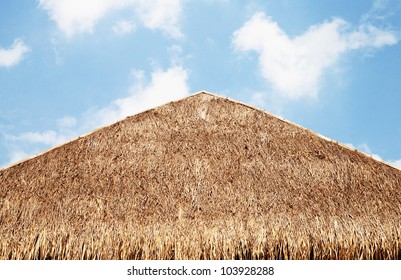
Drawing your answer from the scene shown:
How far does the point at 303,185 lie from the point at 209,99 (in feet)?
9.40

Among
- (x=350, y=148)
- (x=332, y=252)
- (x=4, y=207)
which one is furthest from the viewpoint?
(x=350, y=148)

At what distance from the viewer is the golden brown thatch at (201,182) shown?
5.05m

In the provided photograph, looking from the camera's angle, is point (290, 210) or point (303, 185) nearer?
point (290, 210)

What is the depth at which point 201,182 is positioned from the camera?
5.75m

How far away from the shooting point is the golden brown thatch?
5.05 m

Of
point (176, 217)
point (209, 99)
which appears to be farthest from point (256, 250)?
point (209, 99)

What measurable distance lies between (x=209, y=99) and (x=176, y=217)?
128 inches
